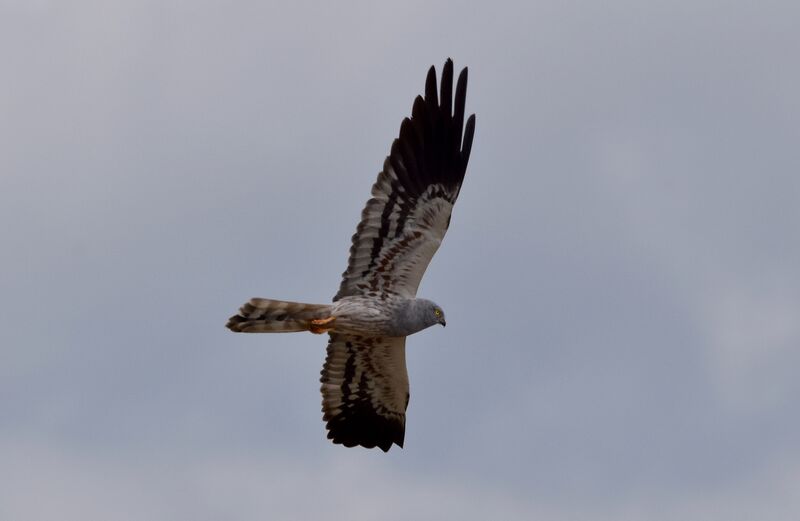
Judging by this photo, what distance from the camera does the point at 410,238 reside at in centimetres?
1970

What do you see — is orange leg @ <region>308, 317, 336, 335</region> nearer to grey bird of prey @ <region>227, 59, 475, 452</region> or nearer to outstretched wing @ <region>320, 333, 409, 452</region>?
grey bird of prey @ <region>227, 59, 475, 452</region>

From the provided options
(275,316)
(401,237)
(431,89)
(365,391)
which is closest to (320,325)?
(275,316)

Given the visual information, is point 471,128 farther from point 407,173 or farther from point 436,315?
point 436,315

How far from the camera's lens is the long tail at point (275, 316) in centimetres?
1938

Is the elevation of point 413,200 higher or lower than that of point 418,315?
higher

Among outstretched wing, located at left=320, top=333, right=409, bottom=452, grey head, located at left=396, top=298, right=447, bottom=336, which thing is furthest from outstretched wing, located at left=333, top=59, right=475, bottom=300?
outstretched wing, located at left=320, top=333, right=409, bottom=452

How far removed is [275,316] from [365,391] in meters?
2.42

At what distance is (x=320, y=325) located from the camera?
19.7 meters

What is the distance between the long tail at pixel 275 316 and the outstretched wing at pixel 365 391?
1.13 metres

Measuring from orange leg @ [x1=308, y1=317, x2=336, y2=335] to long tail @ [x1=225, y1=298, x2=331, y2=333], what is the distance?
0.02 meters

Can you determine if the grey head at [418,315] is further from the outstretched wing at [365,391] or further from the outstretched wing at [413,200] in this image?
the outstretched wing at [365,391]

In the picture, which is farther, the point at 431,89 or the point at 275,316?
the point at 431,89

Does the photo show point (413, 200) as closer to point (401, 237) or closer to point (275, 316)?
point (401, 237)

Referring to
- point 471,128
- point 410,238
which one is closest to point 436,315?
point 410,238
